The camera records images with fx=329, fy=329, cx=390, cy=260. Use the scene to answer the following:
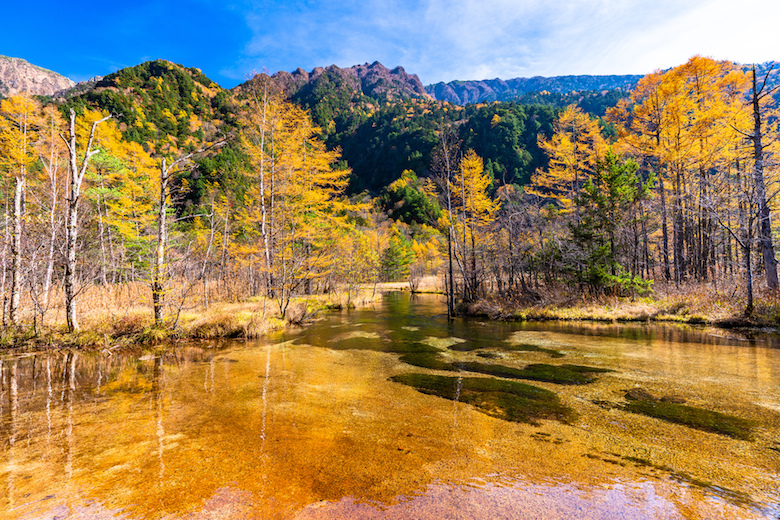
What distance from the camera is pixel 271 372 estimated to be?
6137 millimetres

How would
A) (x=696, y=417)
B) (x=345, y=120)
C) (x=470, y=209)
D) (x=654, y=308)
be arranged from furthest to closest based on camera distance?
(x=345, y=120) < (x=470, y=209) < (x=654, y=308) < (x=696, y=417)

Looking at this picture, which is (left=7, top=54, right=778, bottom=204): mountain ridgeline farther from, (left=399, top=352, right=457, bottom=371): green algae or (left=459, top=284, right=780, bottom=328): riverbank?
(left=399, top=352, right=457, bottom=371): green algae

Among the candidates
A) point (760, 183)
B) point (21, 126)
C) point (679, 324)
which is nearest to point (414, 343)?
point (679, 324)

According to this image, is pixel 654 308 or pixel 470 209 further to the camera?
pixel 470 209

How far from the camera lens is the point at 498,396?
4695 mm

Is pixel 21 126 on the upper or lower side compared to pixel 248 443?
upper

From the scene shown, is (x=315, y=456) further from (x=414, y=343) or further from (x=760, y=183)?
(x=760, y=183)

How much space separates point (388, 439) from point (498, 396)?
6.69 feet

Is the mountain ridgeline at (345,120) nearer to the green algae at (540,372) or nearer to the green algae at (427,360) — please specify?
the green algae at (427,360)

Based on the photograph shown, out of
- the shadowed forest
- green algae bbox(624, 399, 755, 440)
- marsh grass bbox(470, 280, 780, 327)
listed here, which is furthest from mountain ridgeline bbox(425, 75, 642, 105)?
green algae bbox(624, 399, 755, 440)

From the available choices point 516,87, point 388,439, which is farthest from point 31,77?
point 516,87

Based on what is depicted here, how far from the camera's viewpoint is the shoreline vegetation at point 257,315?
794cm

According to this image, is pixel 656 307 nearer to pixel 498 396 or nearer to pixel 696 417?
pixel 696 417

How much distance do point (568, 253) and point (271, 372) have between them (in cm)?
1318
